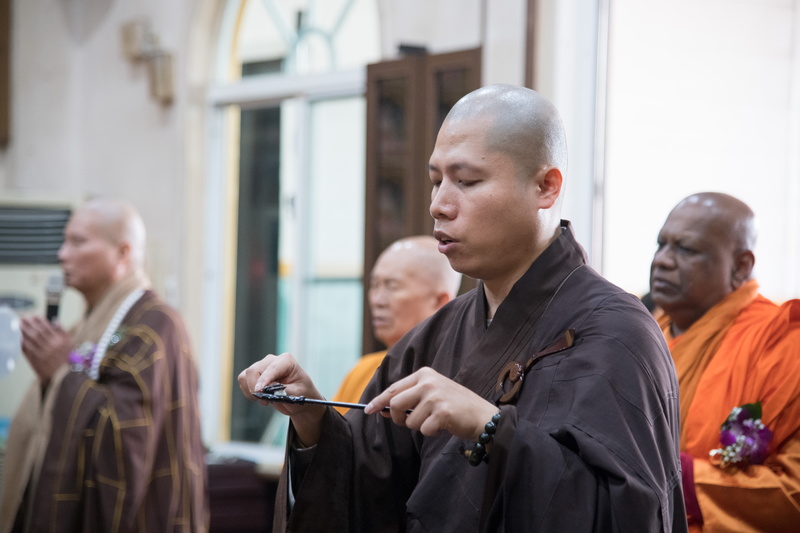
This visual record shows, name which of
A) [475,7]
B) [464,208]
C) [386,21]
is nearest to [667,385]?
[464,208]

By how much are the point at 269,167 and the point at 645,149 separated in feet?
9.30

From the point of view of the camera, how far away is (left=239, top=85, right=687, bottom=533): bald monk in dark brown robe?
149 cm

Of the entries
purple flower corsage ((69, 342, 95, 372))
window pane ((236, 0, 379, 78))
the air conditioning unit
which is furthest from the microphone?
window pane ((236, 0, 379, 78))

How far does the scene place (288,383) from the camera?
1.79 metres

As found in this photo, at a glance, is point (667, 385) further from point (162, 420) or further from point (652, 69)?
point (162, 420)

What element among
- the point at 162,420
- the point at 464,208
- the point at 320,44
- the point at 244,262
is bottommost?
the point at 162,420

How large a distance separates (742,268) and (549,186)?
112 centimetres

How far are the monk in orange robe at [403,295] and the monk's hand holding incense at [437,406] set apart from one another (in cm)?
183

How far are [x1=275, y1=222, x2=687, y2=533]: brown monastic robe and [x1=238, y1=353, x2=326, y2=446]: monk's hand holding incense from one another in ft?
0.15

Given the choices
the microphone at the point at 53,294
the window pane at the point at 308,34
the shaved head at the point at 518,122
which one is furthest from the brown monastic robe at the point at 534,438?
the window pane at the point at 308,34

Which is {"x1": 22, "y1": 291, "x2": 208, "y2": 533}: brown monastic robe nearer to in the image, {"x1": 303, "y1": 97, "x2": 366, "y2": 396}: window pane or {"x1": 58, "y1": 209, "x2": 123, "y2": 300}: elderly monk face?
{"x1": 58, "y1": 209, "x2": 123, "y2": 300}: elderly monk face

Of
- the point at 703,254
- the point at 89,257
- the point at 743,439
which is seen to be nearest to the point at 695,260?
the point at 703,254

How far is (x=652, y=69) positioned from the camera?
12.4 ft

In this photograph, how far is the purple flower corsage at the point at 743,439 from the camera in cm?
230
